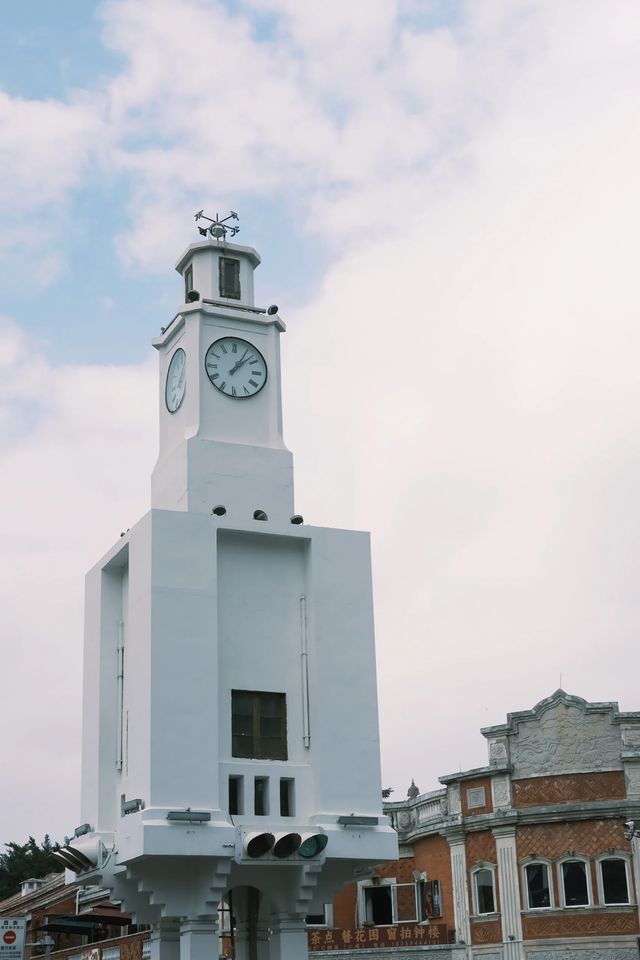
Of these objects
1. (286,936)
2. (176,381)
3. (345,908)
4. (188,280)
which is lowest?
(286,936)

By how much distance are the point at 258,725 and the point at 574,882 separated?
1609 cm

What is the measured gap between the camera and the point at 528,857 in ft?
127

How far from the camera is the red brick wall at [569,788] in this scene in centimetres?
3841

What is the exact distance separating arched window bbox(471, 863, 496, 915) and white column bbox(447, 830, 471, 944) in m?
0.29

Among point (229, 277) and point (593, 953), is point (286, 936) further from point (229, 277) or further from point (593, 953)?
point (593, 953)

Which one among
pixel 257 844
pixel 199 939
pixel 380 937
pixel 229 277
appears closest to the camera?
pixel 257 844

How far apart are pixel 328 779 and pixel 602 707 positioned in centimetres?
1546

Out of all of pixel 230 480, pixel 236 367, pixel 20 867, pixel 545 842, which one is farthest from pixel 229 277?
pixel 20 867

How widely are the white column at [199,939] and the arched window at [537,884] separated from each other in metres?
16.0

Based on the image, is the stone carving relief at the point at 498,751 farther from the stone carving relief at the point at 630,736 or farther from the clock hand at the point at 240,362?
the clock hand at the point at 240,362

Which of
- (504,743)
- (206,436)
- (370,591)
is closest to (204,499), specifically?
(206,436)

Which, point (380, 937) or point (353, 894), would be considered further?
point (353, 894)

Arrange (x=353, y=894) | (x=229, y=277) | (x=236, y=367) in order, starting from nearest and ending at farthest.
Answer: (x=236, y=367) → (x=229, y=277) → (x=353, y=894)

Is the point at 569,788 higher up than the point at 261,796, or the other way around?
the point at 569,788
